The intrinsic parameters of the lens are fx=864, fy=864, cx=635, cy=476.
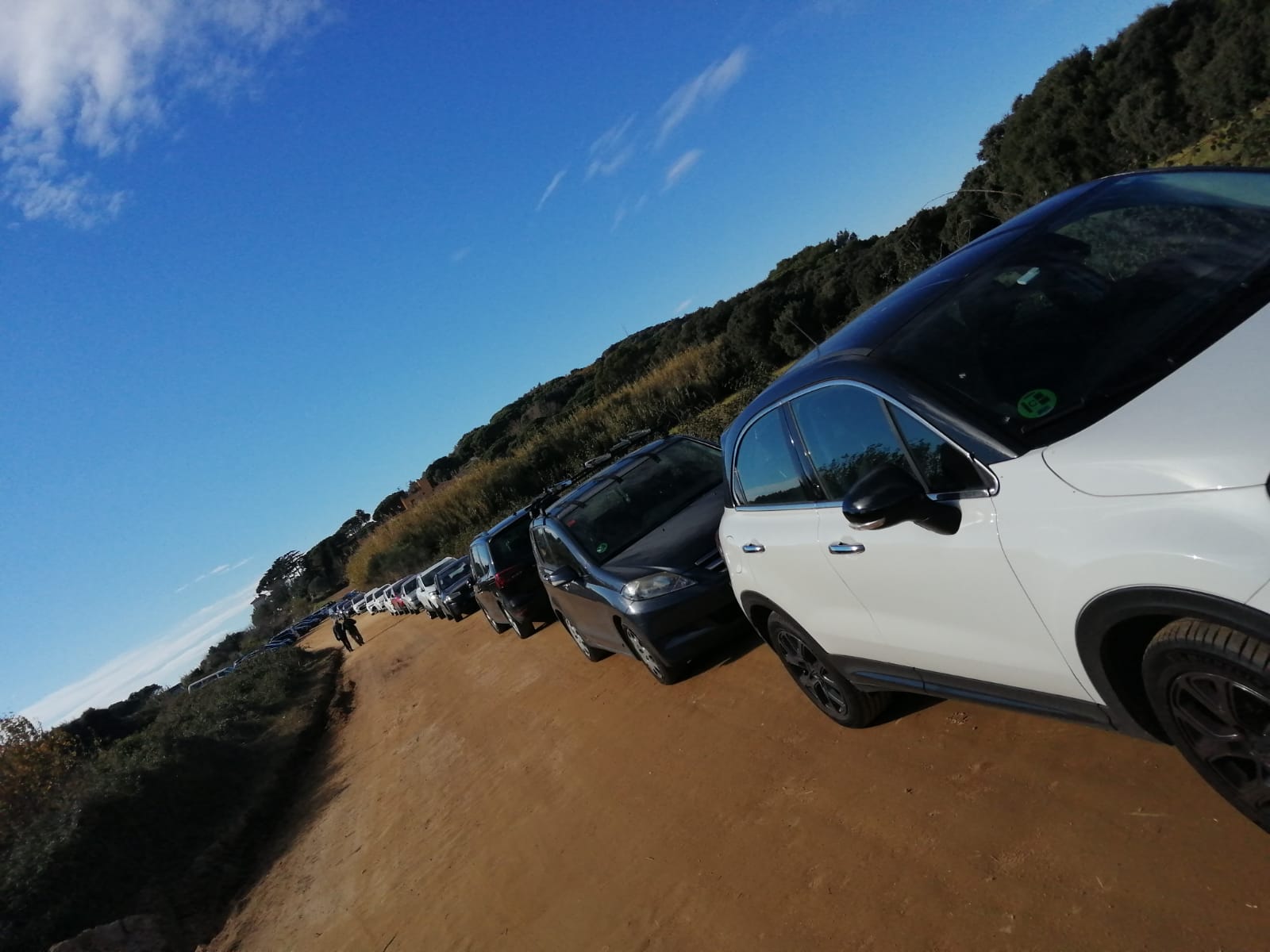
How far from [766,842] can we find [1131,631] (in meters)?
2.36

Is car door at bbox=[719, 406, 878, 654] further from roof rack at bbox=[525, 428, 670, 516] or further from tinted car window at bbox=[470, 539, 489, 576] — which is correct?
tinted car window at bbox=[470, 539, 489, 576]

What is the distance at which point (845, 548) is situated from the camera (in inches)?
148

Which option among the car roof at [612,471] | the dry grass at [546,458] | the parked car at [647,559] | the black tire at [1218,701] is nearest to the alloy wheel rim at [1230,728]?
the black tire at [1218,701]

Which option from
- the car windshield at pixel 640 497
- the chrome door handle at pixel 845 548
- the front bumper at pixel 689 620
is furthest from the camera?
the car windshield at pixel 640 497

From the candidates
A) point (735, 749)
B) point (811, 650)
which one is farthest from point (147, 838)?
point (811, 650)

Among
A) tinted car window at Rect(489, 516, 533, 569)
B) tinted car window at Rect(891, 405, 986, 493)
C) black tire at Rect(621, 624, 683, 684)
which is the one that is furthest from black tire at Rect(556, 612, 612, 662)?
tinted car window at Rect(891, 405, 986, 493)

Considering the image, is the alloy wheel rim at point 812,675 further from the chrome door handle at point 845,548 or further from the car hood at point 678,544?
the car hood at point 678,544

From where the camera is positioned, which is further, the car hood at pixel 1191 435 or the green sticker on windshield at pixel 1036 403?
the green sticker on windshield at pixel 1036 403

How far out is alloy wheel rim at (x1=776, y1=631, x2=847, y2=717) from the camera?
479 centimetres

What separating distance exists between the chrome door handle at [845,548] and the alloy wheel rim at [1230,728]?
1.34 m

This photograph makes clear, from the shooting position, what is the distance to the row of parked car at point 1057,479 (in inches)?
88.8

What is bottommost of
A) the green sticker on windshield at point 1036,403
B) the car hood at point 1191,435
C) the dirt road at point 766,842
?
the dirt road at point 766,842

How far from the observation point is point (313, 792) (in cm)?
1195

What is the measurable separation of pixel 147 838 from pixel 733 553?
388 inches
